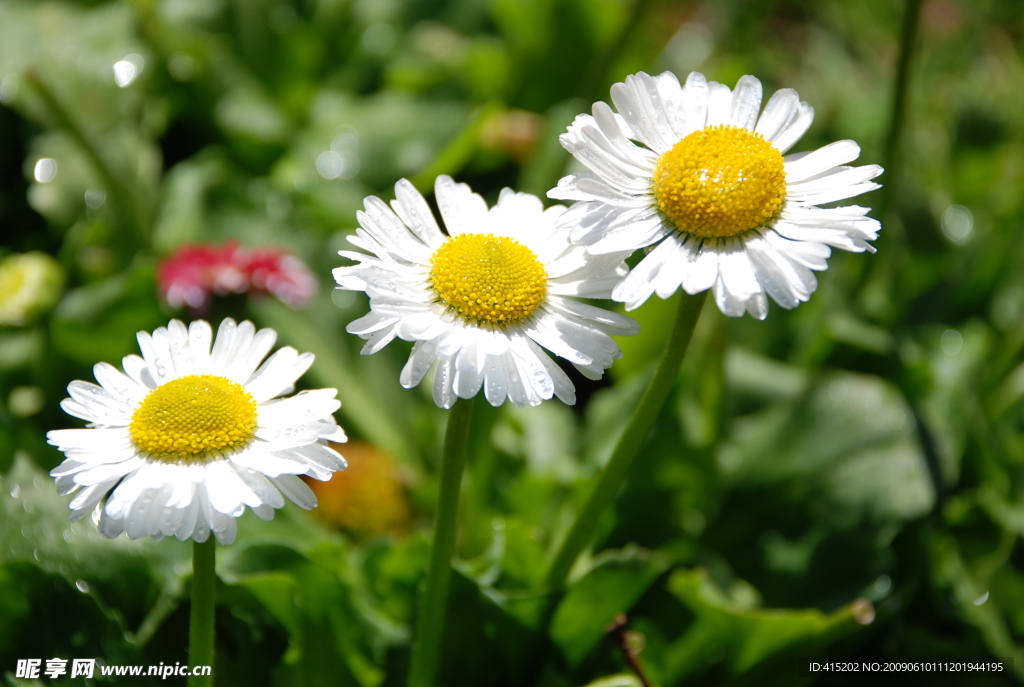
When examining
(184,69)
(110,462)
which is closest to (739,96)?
(110,462)

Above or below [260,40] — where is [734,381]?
below

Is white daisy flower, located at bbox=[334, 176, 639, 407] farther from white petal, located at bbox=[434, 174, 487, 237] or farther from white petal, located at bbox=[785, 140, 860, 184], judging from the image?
white petal, located at bbox=[785, 140, 860, 184]

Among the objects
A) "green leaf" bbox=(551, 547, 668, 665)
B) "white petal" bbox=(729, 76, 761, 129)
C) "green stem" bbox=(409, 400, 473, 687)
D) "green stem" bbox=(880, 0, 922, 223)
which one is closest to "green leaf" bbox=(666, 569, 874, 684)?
"green leaf" bbox=(551, 547, 668, 665)

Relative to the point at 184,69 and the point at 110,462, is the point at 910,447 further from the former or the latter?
the point at 184,69

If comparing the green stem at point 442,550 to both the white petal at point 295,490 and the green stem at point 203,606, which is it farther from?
the green stem at point 203,606

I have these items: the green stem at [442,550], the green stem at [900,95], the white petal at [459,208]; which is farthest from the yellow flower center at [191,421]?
the green stem at [900,95]

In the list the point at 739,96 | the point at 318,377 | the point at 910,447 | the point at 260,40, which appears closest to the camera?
the point at 739,96

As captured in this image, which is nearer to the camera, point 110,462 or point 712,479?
point 110,462
